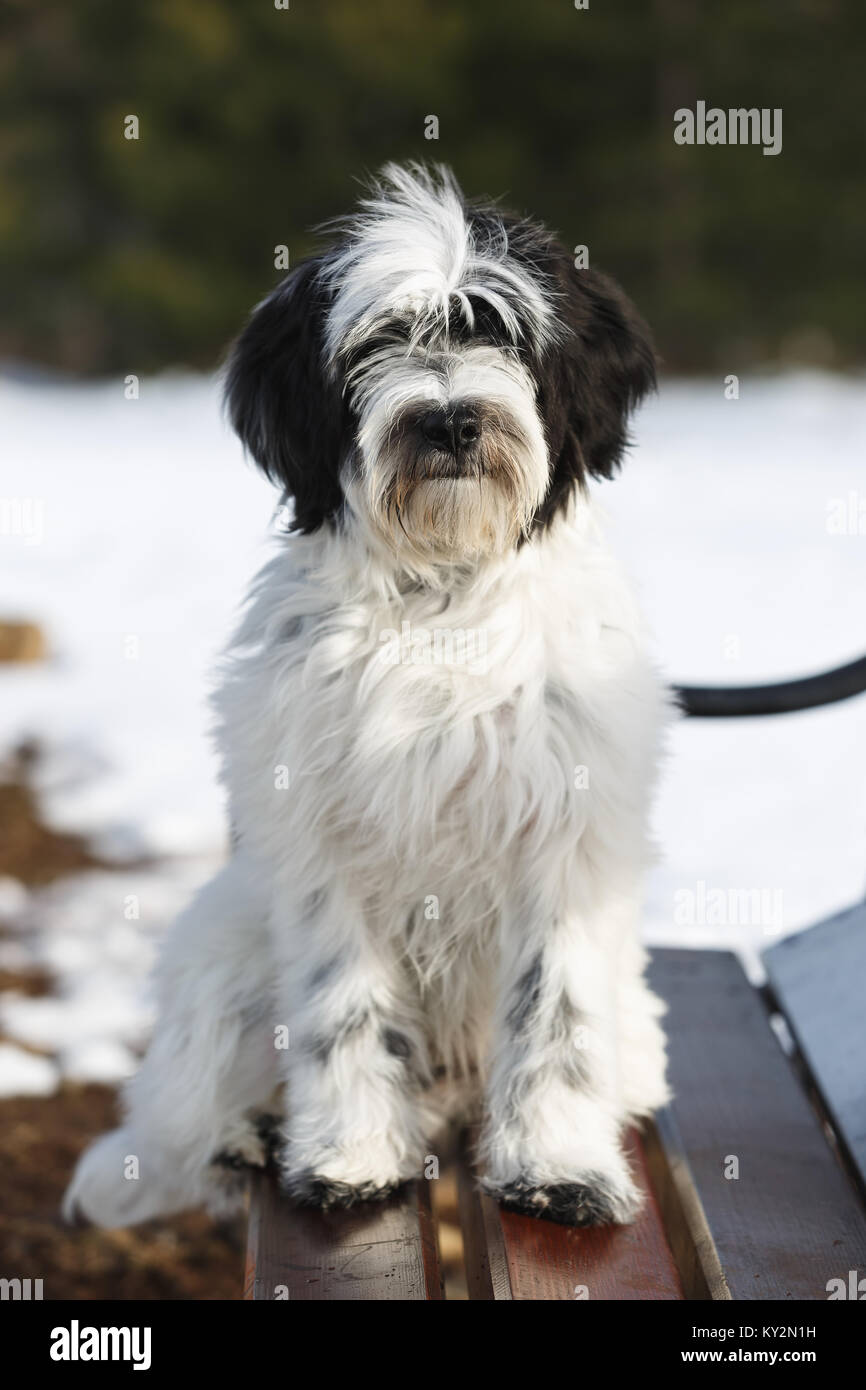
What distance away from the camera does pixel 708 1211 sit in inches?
86.5

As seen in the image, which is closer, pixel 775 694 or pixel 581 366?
pixel 581 366

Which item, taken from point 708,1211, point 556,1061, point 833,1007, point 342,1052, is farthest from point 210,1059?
point 833,1007

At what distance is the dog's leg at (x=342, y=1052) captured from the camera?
2.39 meters

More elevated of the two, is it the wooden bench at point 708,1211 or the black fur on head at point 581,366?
the black fur on head at point 581,366

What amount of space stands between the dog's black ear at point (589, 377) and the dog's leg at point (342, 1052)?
2.48ft

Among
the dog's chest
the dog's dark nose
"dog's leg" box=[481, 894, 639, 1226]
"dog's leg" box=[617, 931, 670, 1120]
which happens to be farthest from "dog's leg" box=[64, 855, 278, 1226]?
the dog's dark nose

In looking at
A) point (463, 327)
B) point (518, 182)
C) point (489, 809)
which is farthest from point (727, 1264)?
point (518, 182)

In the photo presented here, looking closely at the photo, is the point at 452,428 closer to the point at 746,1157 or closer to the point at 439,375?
the point at 439,375

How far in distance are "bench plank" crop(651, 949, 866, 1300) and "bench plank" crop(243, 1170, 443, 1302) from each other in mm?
391

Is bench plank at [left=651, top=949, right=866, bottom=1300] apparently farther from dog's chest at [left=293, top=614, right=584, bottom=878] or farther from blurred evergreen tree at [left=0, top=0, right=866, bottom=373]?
blurred evergreen tree at [left=0, top=0, right=866, bottom=373]

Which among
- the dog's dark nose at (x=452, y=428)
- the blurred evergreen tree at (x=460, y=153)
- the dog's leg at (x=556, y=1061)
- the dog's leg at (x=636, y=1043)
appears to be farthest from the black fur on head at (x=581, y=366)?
the blurred evergreen tree at (x=460, y=153)

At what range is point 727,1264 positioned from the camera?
205 centimetres

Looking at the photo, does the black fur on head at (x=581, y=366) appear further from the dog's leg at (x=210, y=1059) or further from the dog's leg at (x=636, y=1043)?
the dog's leg at (x=210, y=1059)

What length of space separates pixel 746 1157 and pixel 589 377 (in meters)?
1.24
